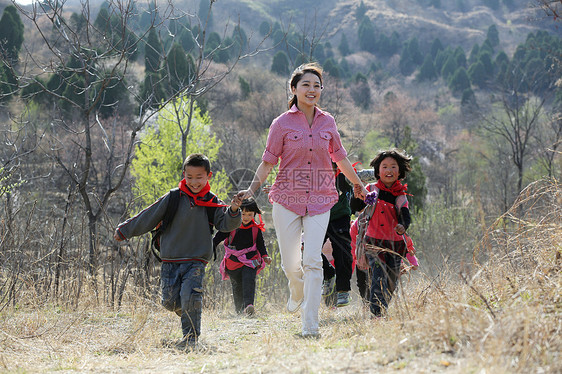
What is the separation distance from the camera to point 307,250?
14.4 ft

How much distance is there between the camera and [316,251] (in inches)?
172

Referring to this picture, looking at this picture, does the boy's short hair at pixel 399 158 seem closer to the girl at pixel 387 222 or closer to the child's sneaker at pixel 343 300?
the girl at pixel 387 222

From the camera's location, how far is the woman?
438cm

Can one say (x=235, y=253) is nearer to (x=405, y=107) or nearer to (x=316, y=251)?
(x=316, y=251)

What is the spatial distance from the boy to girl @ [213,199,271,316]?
2105 millimetres

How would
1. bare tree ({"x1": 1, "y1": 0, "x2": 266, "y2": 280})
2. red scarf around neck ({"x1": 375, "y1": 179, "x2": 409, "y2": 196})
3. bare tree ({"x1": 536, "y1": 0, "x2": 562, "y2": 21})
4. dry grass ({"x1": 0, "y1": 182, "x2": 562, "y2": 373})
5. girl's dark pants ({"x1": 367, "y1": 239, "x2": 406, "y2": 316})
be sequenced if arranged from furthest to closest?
bare tree ({"x1": 1, "y1": 0, "x2": 266, "y2": 280}), bare tree ({"x1": 536, "y1": 0, "x2": 562, "y2": 21}), red scarf around neck ({"x1": 375, "y1": 179, "x2": 409, "y2": 196}), girl's dark pants ({"x1": 367, "y1": 239, "x2": 406, "y2": 316}), dry grass ({"x1": 0, "y1": 182, "x2": 562, "y2": 373})

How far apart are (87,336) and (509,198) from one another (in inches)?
765

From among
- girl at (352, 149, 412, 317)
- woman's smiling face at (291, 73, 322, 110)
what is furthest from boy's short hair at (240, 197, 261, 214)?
woman's smiling face at (291, 73, 322, 110)

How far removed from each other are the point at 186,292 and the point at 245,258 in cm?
239

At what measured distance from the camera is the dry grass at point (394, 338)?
2.86m

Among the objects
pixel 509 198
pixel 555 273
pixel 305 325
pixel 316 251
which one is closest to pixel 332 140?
pixel 316 251

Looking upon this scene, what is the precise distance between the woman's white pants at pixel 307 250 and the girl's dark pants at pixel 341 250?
4.50 ft

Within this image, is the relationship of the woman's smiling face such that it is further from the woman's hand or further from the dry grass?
the dry grass

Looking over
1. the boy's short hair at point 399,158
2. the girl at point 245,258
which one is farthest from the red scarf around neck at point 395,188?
the girl at point 245,258
